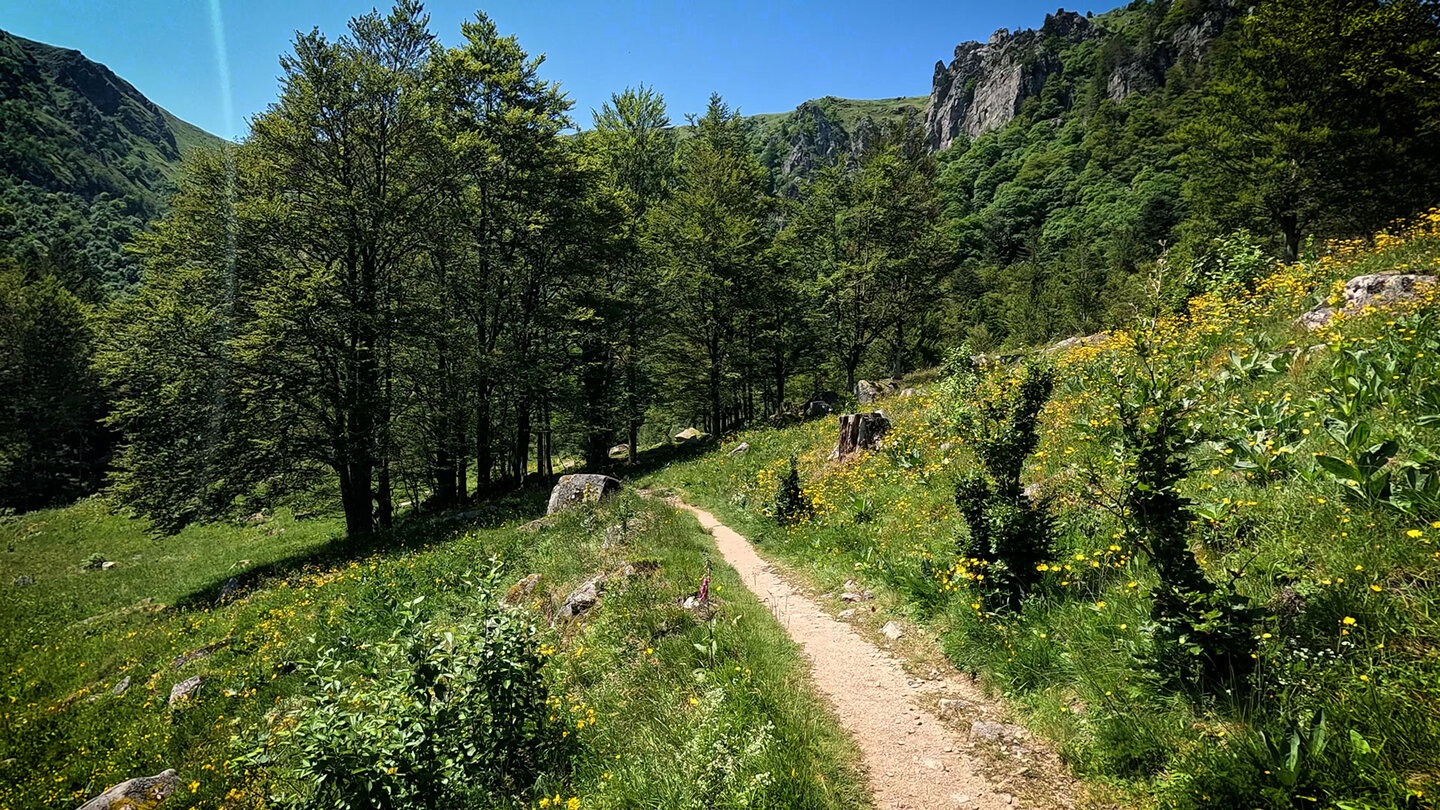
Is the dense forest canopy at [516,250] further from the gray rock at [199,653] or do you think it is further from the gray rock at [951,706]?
Answer: the gray rock at [951,706]

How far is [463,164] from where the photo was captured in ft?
69.7

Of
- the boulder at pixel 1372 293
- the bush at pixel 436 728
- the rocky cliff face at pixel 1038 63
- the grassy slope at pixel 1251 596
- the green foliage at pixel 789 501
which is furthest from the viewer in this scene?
the rocky cliff face at pixel 1038 63

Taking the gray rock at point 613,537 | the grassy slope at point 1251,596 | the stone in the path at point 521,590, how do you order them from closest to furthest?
the grassy slope at point 1251,596 → the stone in the path at point 521,590 → the gray rock at point 613,537

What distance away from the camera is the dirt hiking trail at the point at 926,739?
13.6 ft

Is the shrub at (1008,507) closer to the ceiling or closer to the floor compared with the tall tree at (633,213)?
closer to the floor

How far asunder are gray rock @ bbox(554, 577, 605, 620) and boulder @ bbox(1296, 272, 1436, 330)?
12.5 meters

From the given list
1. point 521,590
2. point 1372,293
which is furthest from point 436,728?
point 1372,293

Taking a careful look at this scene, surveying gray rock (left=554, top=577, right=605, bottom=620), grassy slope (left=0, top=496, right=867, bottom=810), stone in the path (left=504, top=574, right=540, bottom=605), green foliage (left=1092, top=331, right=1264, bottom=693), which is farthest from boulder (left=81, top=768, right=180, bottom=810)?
green foliage (left=1092, top=331, right=1264, bottom=693)

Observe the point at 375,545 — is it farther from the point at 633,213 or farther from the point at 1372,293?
the point at 1372,293

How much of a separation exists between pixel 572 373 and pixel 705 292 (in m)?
8.39

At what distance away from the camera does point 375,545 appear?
717 inches

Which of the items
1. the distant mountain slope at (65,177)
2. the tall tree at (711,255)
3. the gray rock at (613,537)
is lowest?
the gray rock at (613,537)

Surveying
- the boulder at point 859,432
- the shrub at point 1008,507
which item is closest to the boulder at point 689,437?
the boulder at point 859,432

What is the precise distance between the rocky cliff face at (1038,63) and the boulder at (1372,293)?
157 meters
